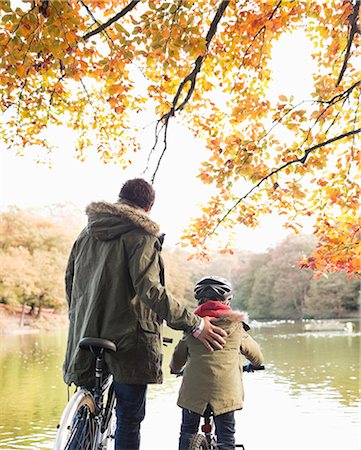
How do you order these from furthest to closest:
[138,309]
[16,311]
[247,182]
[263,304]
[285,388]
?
[263,304] → [16,311] → [285,388] → [247,182] → [138,309]

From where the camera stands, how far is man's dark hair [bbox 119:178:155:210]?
2814 mm

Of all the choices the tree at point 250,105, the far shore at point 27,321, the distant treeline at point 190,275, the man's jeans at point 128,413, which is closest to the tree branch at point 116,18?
the tree at point 250,105

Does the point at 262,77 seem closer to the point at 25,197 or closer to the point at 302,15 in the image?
the point at 302,15

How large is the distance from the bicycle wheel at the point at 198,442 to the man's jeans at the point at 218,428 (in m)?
0.12

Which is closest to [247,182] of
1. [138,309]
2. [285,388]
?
[138,309]

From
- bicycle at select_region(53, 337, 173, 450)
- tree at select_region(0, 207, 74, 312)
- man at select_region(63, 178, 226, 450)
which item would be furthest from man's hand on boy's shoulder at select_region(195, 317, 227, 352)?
tree at select_region(0, 207, 74, 312)

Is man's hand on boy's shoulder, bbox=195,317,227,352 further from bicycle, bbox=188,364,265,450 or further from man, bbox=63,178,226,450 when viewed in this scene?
bicycle, bbox=188,364,265,450

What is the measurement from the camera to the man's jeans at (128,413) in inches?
106

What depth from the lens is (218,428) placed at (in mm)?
3131

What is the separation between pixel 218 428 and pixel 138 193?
3.99 ft

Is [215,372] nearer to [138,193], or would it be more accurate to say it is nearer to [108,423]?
[108,423]

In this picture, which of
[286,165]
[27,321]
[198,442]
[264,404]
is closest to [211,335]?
[198,442]

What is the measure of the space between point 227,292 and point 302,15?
13.4 ft

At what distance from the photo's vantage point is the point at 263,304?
41.7m
